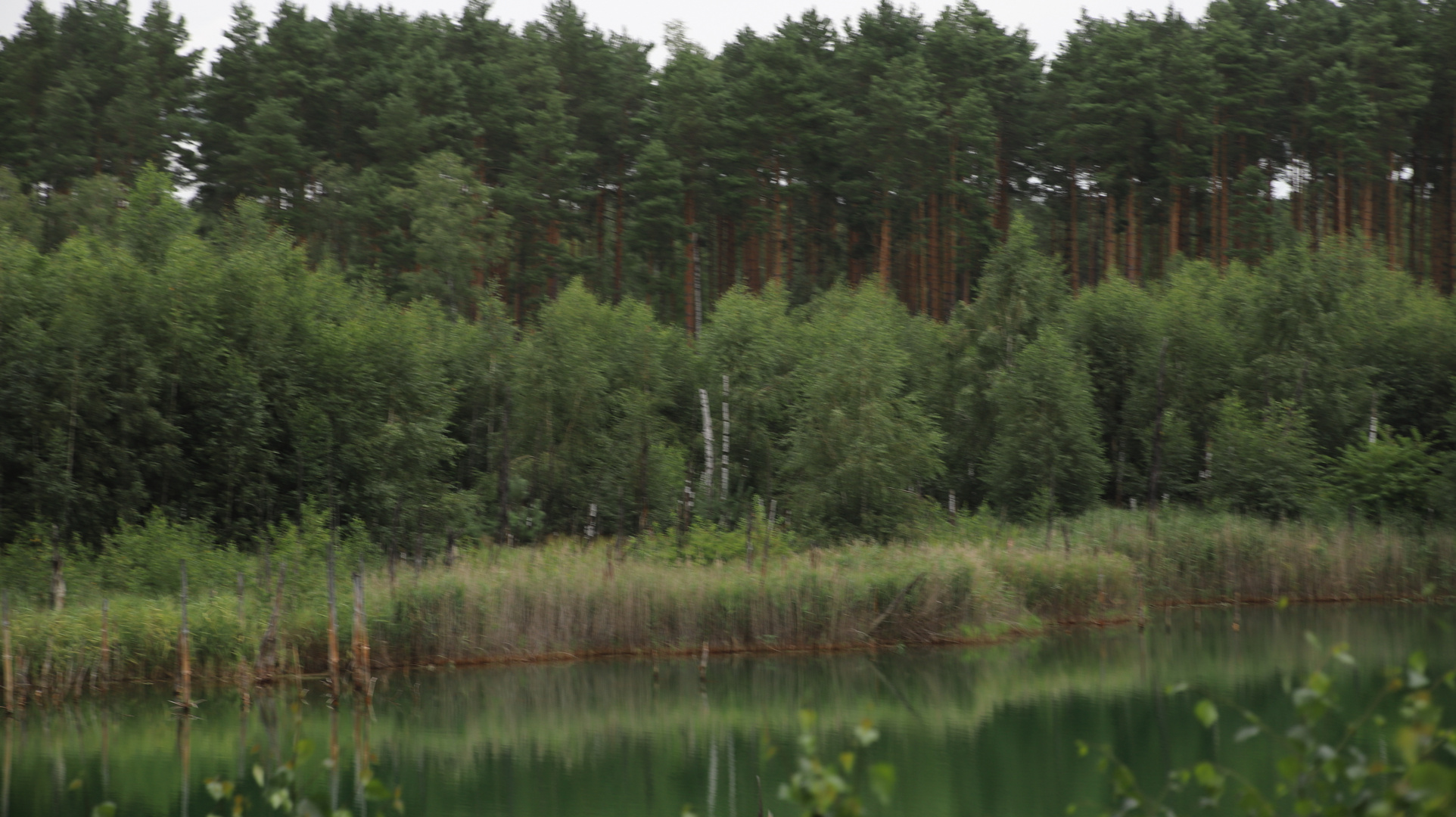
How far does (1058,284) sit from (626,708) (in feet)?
77.8

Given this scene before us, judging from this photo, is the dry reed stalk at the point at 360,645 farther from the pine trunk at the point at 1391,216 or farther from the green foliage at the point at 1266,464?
the pine trunk at the point at 1391,216

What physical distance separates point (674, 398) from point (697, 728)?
20.2 meters

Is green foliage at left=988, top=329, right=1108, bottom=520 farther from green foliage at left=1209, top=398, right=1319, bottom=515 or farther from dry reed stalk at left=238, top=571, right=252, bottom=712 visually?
dry reed stalk at left=238, top=571, right=252, bottom=712

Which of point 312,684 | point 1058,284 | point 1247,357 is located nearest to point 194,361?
point 312,684

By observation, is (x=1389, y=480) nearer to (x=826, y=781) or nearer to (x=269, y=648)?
(x=269, y=648)

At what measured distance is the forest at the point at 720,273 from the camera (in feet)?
96.0

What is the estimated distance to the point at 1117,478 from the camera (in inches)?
1457

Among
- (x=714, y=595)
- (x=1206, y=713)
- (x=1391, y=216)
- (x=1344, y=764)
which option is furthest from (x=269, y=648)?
(x=1391, y=216)

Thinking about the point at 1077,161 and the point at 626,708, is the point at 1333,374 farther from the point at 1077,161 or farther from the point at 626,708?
the point at 626,708

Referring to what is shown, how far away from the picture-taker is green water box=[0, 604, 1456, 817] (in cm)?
1468

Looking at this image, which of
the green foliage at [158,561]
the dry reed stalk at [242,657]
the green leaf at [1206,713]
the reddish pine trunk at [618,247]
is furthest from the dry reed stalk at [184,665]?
the reddish pine trunk at [618,247]

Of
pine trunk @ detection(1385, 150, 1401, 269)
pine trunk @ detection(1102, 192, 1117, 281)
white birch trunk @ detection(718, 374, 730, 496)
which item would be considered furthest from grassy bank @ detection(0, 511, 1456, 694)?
pine trunk @ detection(1102, 192, 1117, 281)

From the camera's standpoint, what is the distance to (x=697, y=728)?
18.1 metres

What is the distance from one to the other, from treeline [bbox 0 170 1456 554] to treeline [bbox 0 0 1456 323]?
3.91m
